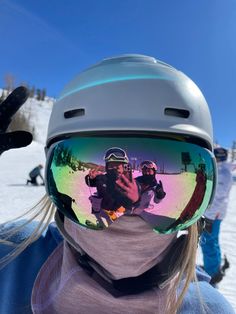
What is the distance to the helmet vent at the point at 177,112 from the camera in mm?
1239

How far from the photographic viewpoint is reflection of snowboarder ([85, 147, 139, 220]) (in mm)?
1266

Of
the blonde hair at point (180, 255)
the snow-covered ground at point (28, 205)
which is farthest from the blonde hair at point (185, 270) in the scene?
the snow-covered ground at point (28, 205)

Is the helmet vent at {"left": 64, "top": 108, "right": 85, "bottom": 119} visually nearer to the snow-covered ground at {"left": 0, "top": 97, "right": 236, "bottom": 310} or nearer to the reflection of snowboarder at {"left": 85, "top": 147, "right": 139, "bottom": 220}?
the reflection of snowboarder at {"left": 85, "top": 147, "right": 139, "bottom": 220}

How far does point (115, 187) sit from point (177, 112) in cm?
36

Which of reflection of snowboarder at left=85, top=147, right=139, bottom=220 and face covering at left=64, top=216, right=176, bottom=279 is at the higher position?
reflection of snowboarder at left=85, top=147, right=139, bottom=220

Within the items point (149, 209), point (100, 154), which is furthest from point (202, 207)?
point (100, 154)

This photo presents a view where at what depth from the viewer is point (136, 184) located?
1.28 metres

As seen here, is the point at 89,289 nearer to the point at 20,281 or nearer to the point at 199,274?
the point at 20,281

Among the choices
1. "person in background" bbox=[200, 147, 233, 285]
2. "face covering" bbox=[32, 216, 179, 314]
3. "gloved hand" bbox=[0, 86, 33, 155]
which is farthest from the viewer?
"person in background" bbox=[200, 147, 233, 285]

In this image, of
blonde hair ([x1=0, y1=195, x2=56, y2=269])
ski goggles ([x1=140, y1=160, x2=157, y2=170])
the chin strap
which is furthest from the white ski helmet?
the chin strap

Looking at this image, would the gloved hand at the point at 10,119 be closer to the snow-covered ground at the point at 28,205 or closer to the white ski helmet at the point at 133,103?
the white ski helmet at the point at 133,103

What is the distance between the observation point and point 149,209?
1295 mm

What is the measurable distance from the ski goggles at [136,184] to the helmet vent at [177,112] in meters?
0.10

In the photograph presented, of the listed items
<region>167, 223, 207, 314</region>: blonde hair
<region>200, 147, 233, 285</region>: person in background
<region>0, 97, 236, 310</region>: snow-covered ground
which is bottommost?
<region>0, 97, 236, 310</region>: snow-covered ground
